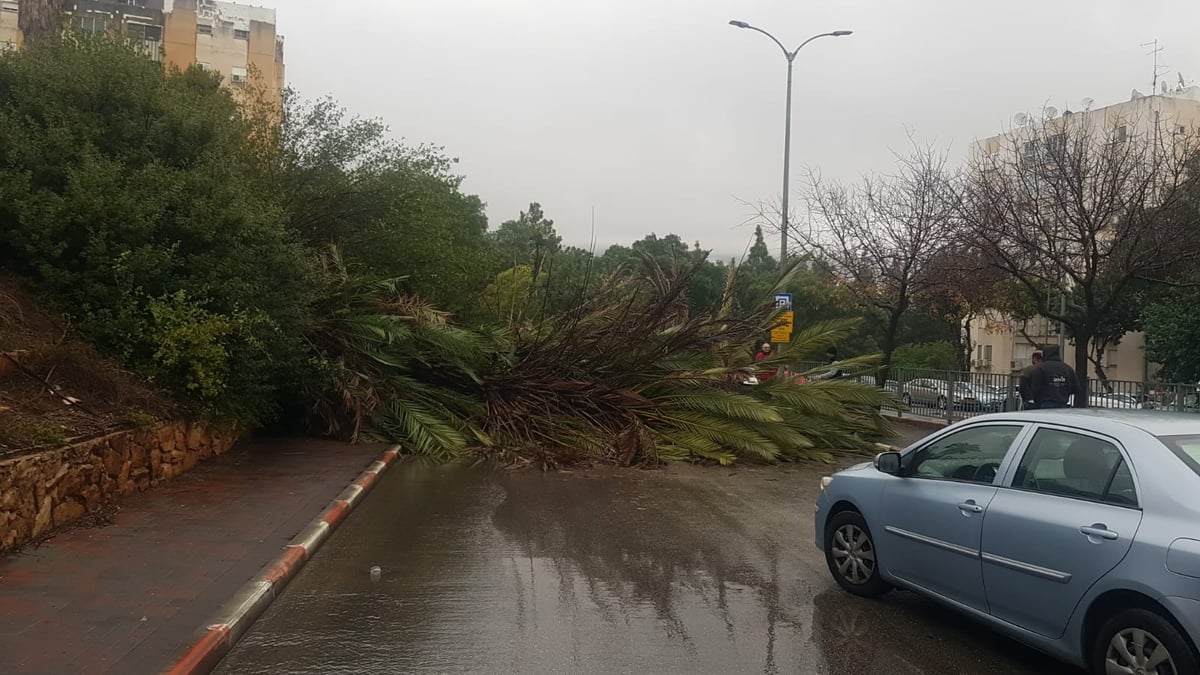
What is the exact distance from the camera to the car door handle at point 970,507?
17.6 feet

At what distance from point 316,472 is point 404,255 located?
6.57 m

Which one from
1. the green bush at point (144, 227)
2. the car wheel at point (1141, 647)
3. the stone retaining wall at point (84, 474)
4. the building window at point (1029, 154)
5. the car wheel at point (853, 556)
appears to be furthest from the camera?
the building window at point (1029, 154)

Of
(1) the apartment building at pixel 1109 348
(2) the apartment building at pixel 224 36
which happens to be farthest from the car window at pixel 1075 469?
(2) the apartment building at pixel 224 36

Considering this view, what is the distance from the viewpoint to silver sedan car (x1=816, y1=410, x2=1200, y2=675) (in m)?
4.25

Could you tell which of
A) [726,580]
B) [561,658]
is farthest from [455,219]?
[561,658]

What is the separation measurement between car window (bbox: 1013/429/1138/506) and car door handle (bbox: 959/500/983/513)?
0.25 meters

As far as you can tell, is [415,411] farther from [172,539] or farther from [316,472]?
[172,539]

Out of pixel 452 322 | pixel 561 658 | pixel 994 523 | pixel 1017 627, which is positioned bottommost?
pixel 561 658

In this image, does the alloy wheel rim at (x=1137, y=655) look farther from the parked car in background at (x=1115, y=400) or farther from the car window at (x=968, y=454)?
the parked car in background at (x=1115, y=400)

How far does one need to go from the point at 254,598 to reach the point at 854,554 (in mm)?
4221

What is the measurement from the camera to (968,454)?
588 centimetres

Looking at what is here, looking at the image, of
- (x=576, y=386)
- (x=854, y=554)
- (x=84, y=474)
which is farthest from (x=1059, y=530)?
(x=576, y=386)

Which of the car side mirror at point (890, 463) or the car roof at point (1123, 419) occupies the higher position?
the car roof at point (1123, 419)

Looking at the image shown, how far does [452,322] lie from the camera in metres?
16.6
